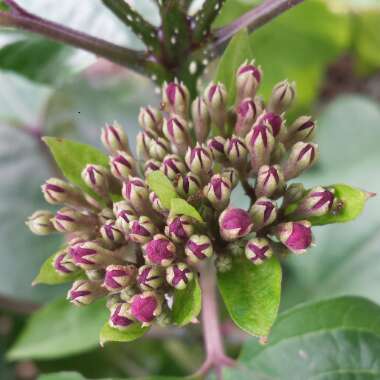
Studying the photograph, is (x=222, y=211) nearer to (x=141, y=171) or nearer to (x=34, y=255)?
(x=141, y=171)

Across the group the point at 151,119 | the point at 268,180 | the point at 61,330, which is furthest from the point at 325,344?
the point at 61,330

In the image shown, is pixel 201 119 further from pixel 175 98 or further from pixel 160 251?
pixel 160 251

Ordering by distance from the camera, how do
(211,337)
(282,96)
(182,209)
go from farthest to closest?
(211,337) < (282,96) < (182,209)

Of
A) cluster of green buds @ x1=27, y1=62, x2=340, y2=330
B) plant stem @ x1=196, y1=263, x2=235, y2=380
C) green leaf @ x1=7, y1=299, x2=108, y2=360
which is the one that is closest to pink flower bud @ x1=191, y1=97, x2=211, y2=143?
cluster of green buds @ x1=27, y1=62, x2=340, y2=330

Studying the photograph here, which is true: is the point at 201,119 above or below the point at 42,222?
above

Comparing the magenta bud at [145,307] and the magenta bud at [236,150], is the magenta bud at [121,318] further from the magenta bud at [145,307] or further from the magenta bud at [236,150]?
the magenta bud at [236,150]

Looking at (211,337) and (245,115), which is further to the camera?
(211,337)

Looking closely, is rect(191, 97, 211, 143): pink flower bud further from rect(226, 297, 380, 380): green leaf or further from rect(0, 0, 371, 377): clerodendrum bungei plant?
rect(226, 297, 380, 380): green leaf

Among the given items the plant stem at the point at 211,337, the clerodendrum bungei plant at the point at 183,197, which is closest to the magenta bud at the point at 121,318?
the clerodendrum bungei plant at the point at 183,197
